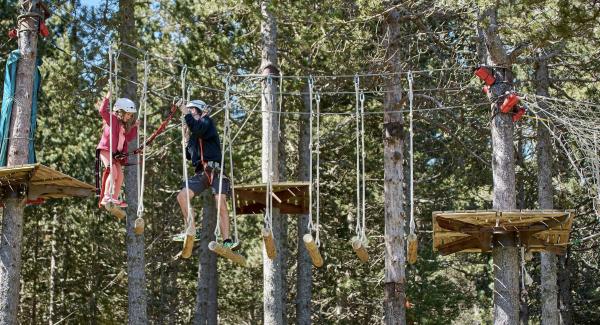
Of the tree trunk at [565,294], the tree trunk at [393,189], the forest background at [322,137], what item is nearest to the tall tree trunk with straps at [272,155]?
the forest background at [322,137]

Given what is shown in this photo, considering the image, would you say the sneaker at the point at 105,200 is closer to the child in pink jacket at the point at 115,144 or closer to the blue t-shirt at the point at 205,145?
the child in pink jacket at the point at 115,144

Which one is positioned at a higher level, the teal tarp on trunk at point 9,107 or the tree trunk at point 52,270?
the teal tarp on trunk at point 9,107

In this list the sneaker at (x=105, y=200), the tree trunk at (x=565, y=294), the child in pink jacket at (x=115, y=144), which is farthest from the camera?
the tree trunk at (x=565, y=294)

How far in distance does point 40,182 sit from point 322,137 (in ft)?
25.7

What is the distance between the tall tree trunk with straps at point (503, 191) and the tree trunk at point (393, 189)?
150cm

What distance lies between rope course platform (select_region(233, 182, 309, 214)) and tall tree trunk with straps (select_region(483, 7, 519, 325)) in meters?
2.49

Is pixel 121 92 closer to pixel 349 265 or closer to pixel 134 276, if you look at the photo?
pixel 134 276

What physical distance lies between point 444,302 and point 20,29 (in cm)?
1260

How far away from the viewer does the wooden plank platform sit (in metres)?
9.12

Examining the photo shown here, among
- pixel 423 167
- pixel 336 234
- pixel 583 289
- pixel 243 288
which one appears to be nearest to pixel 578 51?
pixel 423 167

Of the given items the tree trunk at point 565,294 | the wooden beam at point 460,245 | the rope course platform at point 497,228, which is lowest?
the tree trunk at point 565,294

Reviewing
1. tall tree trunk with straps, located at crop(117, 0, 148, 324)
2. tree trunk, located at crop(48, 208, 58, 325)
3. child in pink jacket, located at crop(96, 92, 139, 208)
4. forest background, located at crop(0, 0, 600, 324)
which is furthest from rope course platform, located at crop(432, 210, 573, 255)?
tree trunk, located at crop(48, 208, 58, 325)

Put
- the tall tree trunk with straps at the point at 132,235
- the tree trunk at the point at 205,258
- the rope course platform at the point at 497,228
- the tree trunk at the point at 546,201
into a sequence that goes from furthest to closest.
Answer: the tree trunk at the point at 205,258, the tree trunk at the point at 546,201, the tall tree trunk with straps at the point at 132,235, the rope course platform at the point at 497,228

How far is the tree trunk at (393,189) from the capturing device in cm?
1184
